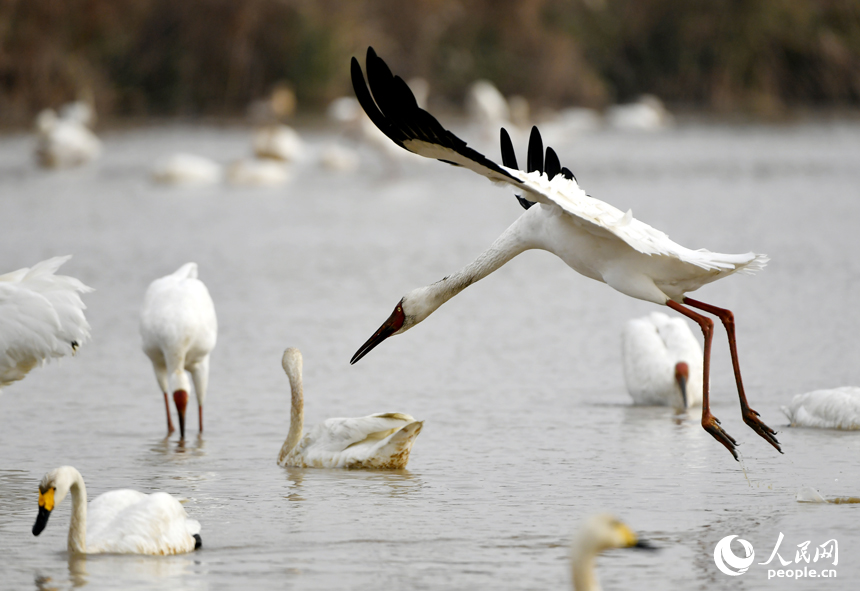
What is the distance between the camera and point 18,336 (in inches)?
283

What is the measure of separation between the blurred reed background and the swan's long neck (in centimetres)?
2755

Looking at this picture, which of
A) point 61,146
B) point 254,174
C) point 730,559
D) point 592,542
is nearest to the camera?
point 592,542

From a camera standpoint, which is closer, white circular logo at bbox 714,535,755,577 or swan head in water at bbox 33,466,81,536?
white circular logo at bbox 714,535,755,577

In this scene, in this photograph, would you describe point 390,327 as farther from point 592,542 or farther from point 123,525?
point 592,542

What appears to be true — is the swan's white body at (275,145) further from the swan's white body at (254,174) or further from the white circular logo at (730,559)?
the white circular logo at (730,559)

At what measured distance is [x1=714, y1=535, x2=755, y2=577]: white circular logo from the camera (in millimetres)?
5289

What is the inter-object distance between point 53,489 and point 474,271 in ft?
8.16

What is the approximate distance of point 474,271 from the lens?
7141 mm

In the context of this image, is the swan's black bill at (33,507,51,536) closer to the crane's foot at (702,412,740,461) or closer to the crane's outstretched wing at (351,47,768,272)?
the crane's outstretched wing at (351,47,768,272)

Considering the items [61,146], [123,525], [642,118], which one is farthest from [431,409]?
[642,118]

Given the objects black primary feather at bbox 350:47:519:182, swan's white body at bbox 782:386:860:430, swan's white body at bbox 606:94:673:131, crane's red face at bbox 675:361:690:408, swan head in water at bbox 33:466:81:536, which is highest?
swan's white body at bbox 606:94:673:131

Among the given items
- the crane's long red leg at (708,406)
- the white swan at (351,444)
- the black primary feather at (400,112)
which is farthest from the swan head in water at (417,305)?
the black primary feather at (400,112)

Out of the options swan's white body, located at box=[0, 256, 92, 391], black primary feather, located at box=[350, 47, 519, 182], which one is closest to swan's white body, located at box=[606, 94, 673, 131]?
swan's white body, located at box=[0, 256, 92, 391]

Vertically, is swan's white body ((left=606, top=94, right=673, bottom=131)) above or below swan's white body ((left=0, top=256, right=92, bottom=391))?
above
